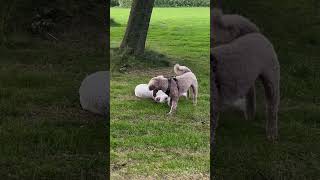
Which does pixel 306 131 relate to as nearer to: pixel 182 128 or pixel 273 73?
pixel 273 73

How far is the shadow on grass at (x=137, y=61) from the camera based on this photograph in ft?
16.1

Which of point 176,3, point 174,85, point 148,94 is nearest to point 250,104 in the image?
point 174,85

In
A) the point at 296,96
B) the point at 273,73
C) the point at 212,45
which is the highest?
the point at 212,45

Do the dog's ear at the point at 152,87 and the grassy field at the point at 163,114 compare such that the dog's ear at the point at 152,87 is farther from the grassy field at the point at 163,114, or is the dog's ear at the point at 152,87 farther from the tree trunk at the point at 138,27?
the tree trunk at the point at 138,27

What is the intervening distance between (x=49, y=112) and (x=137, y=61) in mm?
1409

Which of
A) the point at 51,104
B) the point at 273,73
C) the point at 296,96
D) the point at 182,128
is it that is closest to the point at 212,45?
the point at 273,73

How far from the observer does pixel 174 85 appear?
12.9 ft

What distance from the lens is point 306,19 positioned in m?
3.30

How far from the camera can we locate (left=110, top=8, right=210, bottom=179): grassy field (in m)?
3.53

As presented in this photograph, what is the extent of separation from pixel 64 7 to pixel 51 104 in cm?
85

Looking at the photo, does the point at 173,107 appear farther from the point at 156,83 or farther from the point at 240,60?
the point at 240,60

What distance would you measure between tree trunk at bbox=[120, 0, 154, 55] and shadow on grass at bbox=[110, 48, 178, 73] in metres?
0.08

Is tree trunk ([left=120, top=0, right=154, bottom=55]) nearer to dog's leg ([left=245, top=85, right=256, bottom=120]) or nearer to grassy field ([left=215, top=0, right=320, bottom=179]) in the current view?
grassy field ([left=215, top=0, right=320, bottom=179])

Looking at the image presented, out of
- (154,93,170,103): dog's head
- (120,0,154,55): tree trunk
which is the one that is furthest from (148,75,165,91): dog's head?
(120,0,154,55): tree trunk
